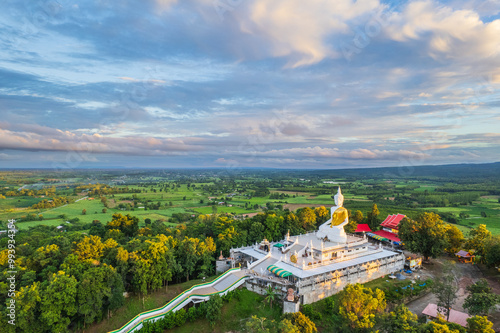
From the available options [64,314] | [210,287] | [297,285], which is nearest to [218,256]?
[210,287]

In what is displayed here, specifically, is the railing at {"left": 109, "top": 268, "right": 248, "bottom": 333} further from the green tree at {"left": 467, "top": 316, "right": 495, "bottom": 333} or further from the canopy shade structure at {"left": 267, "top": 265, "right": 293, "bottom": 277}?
the green tree at {"left": 467, "top": 316, "right": 495, "bottom": 333}

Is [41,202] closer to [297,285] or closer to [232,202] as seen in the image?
[232,202]

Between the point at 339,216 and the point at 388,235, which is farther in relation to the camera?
the point at 388,235

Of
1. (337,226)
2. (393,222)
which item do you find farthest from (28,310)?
(393,222)

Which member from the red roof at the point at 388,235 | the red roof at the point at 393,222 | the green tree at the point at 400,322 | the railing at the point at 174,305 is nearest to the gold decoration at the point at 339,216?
the railing at the point at 174,305

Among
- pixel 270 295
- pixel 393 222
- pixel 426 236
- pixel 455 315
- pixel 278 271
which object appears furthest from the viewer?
pixel 393 222

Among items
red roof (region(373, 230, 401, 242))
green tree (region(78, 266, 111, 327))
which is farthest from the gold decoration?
green tree (region(78, 266, 111, 327))

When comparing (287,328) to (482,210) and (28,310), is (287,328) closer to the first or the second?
(28,310)
